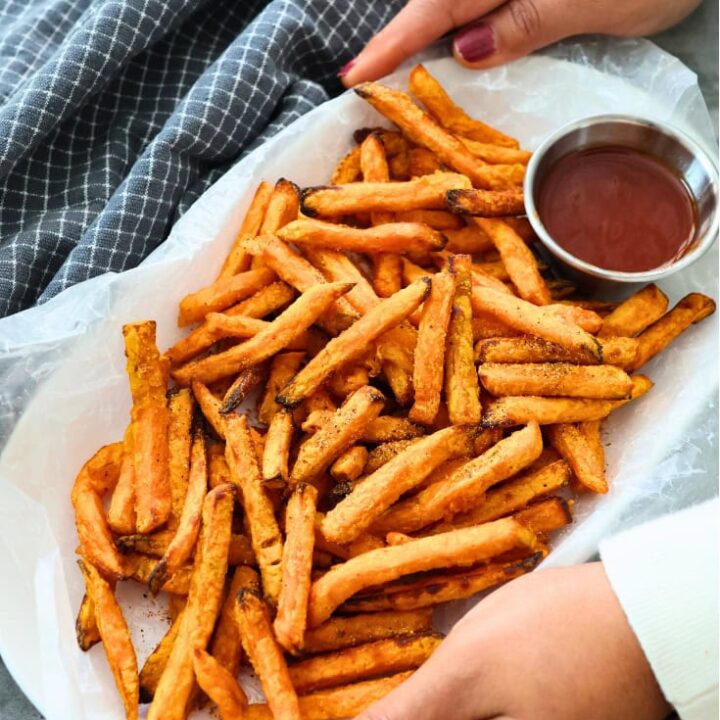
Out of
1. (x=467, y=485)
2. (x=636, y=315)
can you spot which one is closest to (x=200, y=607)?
(x=467, y=485)

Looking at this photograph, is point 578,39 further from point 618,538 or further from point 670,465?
point 618,538

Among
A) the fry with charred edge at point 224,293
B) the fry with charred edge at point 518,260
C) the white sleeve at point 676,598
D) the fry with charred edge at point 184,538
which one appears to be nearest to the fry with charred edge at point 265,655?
the fry with charred edge at point 184,538

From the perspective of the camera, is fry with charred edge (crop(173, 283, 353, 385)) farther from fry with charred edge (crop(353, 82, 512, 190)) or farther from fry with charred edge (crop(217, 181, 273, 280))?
fry with charred edge (crop(353, 82, 512, 190))

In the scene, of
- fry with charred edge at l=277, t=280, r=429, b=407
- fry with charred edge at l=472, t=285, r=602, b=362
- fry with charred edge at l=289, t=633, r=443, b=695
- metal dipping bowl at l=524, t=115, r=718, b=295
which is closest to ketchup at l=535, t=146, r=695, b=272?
metal dipping bowl at l=524, t=115, r=718, b=295

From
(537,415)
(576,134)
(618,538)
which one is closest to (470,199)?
(576,134)

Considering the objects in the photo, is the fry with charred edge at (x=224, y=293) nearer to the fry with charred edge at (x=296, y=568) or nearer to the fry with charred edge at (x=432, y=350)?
the fry with charred edge at (x=432, y=350)

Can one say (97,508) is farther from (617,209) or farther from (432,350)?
(617,209)
